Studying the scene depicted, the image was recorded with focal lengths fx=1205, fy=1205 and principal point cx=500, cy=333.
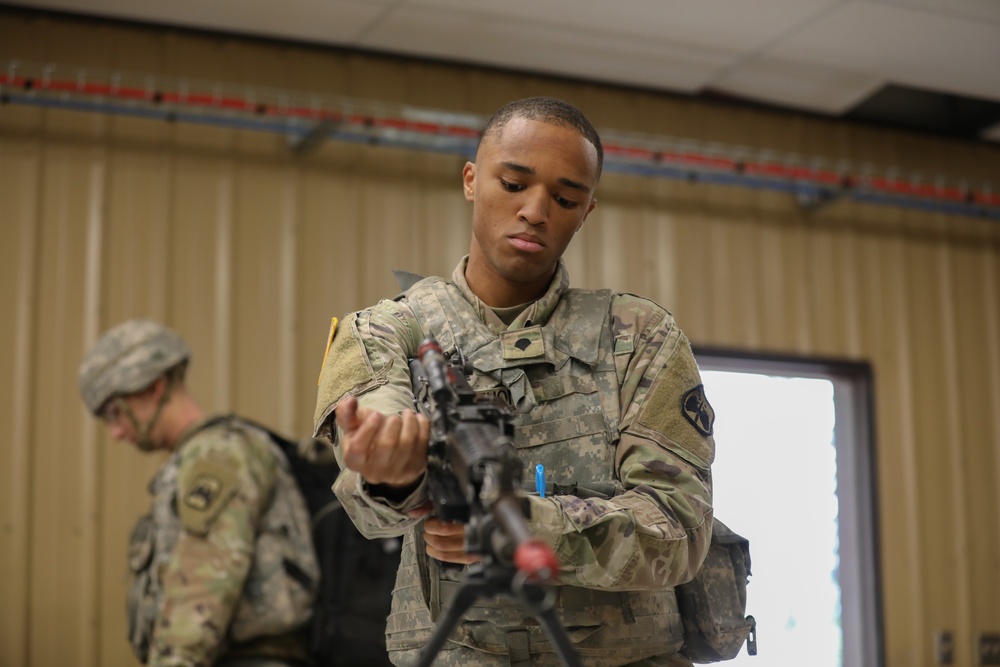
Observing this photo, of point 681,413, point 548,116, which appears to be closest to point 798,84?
point 548,116

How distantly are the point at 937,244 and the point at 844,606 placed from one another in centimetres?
184

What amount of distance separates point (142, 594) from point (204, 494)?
0.46m

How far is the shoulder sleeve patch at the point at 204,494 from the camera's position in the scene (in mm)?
3438

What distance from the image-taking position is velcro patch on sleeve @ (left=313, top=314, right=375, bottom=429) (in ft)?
5.53

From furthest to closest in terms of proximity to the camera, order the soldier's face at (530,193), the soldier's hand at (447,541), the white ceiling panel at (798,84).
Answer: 1. the white ceiling panel at (798,84)
2. the soldier's face at (530,193)
3. the soldier's hand at (447,541)

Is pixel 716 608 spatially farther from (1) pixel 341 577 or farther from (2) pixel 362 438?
(1) pixel 341 577

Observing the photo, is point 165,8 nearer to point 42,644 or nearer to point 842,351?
point 42,644

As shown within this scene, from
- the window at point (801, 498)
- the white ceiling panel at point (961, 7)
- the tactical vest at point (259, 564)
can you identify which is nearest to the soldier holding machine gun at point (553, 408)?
the tactical vest at point (259, 564)

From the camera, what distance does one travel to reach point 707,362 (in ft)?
17.5

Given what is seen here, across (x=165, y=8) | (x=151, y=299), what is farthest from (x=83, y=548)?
(x=165, y=8)

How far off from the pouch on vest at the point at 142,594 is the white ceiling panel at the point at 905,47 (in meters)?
3.07

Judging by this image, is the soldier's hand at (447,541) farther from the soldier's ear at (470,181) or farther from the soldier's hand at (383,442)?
the soldier's ear at (470,181)

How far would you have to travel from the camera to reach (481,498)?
1309 millimetres

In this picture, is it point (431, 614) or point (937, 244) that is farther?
point (937, 244)
